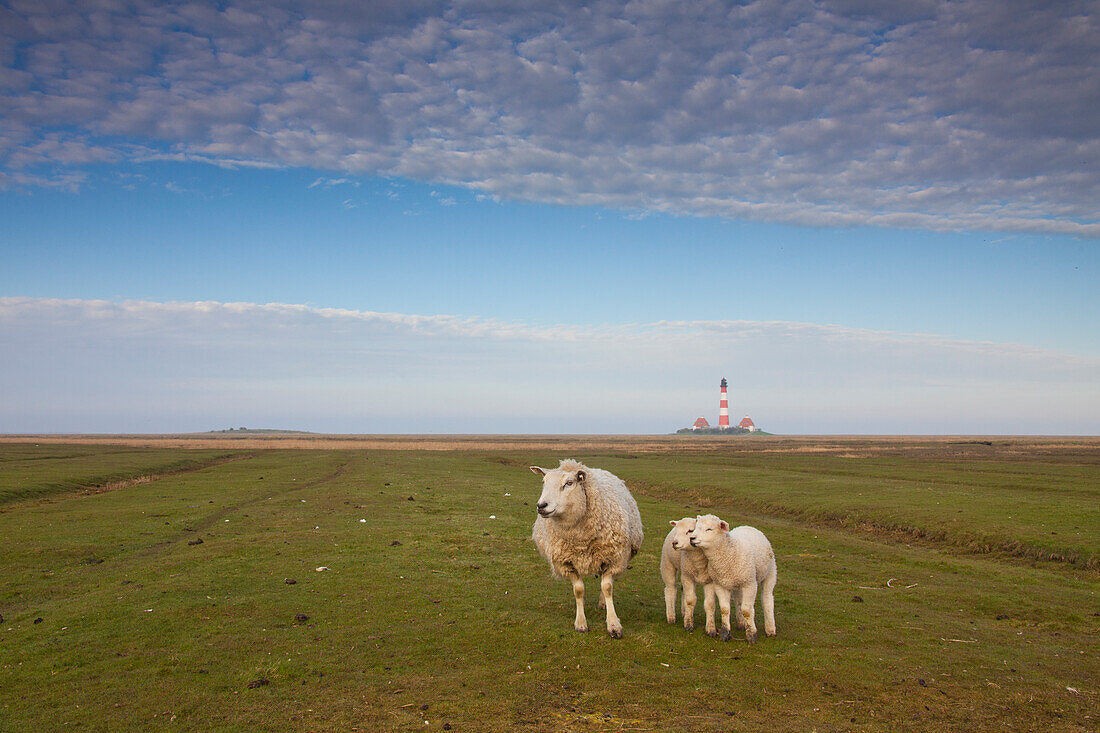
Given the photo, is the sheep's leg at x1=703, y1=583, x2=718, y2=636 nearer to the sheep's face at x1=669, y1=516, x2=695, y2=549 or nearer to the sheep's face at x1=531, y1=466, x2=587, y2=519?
the sheep's face at x1=669, y1=516, x2=695, y2=549

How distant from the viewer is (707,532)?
412 inches

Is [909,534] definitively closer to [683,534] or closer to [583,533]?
Result: [683,534]

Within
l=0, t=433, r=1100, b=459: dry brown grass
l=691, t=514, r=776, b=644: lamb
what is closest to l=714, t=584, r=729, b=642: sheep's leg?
l=691, t=514, r=776, b=644: lamb

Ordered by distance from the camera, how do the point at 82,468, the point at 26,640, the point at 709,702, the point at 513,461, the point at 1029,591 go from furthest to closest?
the point at 513,461, the point at 82,468, the point at 1029,591, the point at 26,640, the point at 709,702

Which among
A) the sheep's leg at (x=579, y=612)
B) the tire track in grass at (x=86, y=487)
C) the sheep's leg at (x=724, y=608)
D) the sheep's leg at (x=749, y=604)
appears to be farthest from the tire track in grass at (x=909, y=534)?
the tire track in grass at (x=86, y=487)

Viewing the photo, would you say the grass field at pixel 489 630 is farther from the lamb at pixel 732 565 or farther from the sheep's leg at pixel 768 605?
the lamb at pixel 732 565

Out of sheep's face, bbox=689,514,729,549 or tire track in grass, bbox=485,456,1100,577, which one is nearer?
sheep's face, bbox=689,514,729,549

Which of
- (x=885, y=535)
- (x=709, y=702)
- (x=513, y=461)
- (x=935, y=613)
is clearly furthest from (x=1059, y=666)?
(x=513, y=461)

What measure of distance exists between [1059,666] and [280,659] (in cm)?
1190

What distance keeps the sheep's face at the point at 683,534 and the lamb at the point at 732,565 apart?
0.09 m

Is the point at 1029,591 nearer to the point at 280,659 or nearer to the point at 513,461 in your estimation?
the point at 280,659

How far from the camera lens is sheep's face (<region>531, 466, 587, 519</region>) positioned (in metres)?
10.8

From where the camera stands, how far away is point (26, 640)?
10086 millimetres

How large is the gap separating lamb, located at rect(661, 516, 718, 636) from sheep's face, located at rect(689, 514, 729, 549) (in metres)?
0.11
